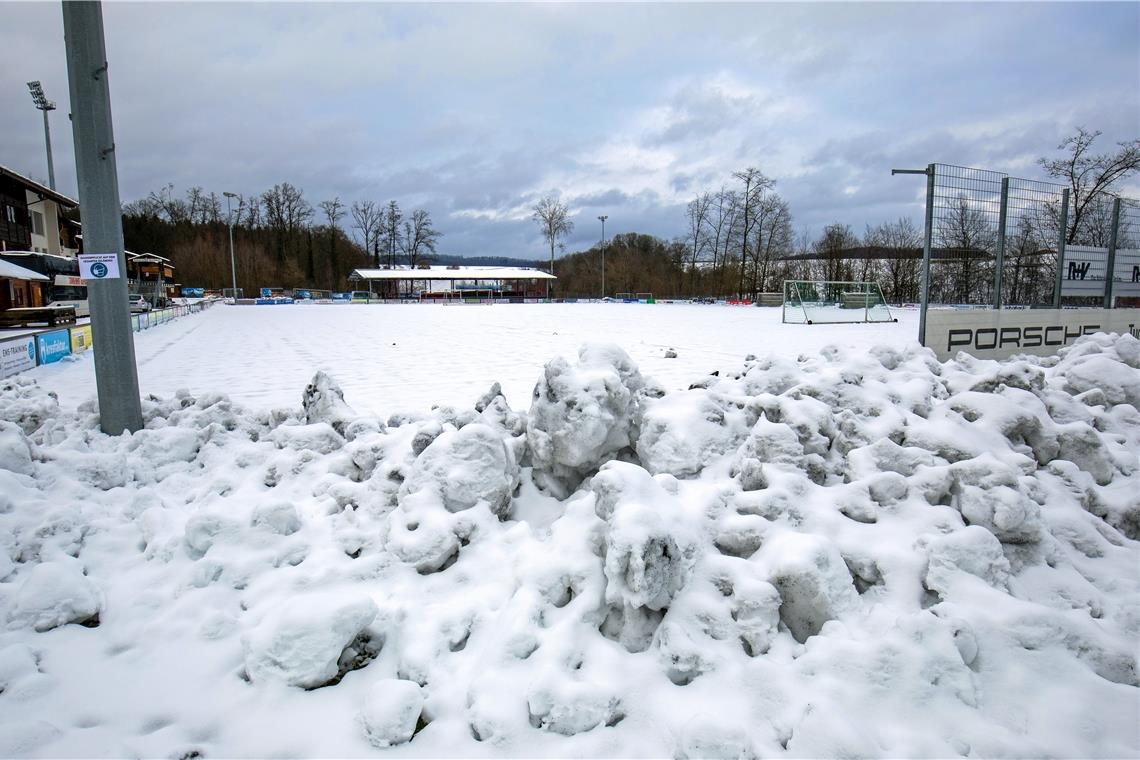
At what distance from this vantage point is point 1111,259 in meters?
9.70

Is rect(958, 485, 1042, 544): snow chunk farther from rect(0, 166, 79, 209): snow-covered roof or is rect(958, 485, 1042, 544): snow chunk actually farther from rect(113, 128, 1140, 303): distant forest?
rect(0, 166, 79, 209): snow-covered roof

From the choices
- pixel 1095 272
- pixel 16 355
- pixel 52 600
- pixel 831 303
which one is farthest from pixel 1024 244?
pixel 16 355

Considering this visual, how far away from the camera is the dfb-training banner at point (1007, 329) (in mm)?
8062

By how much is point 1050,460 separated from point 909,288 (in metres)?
38.9

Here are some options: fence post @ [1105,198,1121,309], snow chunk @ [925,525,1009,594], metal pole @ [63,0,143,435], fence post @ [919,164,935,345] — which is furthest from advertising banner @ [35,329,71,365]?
fence post @ [1105,198,1121,309]

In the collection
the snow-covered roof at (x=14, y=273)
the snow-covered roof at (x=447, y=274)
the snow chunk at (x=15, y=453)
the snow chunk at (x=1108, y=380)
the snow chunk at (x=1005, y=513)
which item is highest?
the snow-covered roof at (x=447, y=274)

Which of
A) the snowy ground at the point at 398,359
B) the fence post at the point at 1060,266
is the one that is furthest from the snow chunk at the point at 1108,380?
the fence post at the point at 1060,266

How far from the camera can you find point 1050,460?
360 cm

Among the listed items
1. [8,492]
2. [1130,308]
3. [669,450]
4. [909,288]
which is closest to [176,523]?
[8,492]

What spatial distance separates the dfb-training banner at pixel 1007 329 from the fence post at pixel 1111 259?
40 centimetres

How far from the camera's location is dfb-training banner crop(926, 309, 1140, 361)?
8.06 meters

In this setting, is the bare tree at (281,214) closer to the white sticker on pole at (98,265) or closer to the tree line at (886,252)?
the tree line at (886,252)

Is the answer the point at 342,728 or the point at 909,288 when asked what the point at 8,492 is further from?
the point at 909,288

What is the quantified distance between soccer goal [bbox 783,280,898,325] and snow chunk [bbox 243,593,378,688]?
2319 centimetres
